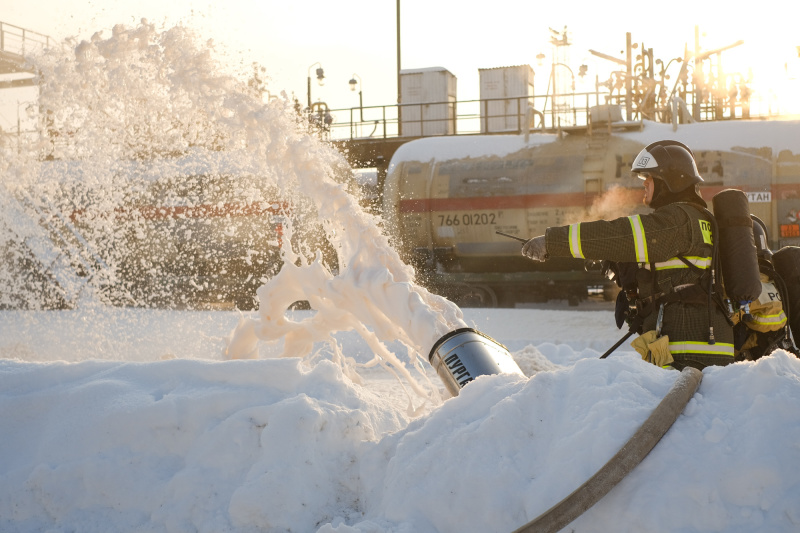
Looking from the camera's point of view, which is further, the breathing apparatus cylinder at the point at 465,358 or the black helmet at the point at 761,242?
the black helmet at the point at 761,242

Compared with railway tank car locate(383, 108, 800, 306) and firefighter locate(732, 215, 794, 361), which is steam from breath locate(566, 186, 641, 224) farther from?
firefighter locate(732, 215, 794, 361)

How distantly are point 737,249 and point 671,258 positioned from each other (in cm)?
29

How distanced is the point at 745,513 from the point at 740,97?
22.8 metres

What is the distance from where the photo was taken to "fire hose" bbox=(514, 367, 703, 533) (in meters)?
1.85

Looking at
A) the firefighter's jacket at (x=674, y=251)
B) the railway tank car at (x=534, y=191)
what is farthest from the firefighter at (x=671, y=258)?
the railway tank car at (x=534, y=191)

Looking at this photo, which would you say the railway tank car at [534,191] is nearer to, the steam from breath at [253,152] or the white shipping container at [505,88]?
the steam from breath at [253,152]

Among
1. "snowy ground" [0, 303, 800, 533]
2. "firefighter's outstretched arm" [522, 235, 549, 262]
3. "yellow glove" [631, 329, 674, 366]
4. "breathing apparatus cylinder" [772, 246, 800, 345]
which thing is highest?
"firefighter's outstretched arm" [522, 235, 549, 262]

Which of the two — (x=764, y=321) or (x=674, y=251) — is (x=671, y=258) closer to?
(x=674, y=251)

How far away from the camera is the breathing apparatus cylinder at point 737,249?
10.1ft

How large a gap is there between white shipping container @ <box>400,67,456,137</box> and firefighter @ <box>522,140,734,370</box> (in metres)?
18.1

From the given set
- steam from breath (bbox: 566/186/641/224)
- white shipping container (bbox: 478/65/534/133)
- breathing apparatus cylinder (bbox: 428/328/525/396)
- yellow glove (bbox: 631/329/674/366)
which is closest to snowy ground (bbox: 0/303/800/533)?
breathing apparatus cylinder (bbox: 428/328/525/396)

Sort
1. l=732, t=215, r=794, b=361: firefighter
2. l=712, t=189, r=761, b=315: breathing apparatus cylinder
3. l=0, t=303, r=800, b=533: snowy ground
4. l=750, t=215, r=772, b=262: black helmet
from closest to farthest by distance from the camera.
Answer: l=0, t=303, r=800, b=533: snowy ground → l=712, t=189, r=761, b=315: breathing apparatus cylinder → l=732, t=215, r=794, b=361: firefighter → l=750, t=215, r=772, b=262: black helmet

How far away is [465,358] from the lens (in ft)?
10.8

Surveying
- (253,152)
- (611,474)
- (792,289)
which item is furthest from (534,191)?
(611,474)
